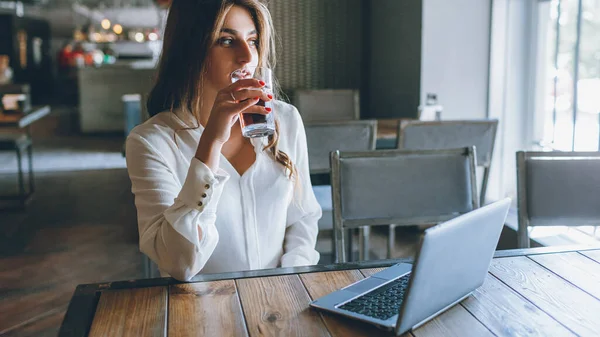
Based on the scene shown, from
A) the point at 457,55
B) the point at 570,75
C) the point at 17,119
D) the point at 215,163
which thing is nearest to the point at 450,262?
the point at 215,163

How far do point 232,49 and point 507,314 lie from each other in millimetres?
827

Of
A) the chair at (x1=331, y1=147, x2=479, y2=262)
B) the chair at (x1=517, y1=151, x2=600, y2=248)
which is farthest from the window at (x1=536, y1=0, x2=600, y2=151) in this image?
the chair at (x1=331, y1=147, x2=479, y2=262)

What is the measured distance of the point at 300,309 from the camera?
3.30 ft

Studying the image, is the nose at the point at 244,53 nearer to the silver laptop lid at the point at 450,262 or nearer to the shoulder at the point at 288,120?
the shoulder at the point at 288,120

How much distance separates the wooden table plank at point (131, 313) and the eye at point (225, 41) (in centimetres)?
58

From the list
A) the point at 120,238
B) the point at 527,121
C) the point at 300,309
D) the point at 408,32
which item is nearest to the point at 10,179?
the point at 120,238

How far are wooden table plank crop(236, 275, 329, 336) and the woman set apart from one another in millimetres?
153

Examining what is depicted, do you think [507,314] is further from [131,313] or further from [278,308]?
[131,313]

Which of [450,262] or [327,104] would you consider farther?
[327,104]

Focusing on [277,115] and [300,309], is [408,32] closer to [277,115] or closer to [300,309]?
[277,115]

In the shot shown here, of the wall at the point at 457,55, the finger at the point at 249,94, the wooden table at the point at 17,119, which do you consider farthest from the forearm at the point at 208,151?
the wooden table at the point at 17,119

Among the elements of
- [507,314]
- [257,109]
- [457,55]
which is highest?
[457,55]

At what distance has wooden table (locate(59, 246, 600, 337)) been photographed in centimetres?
93

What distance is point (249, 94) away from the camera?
1.13 meters
